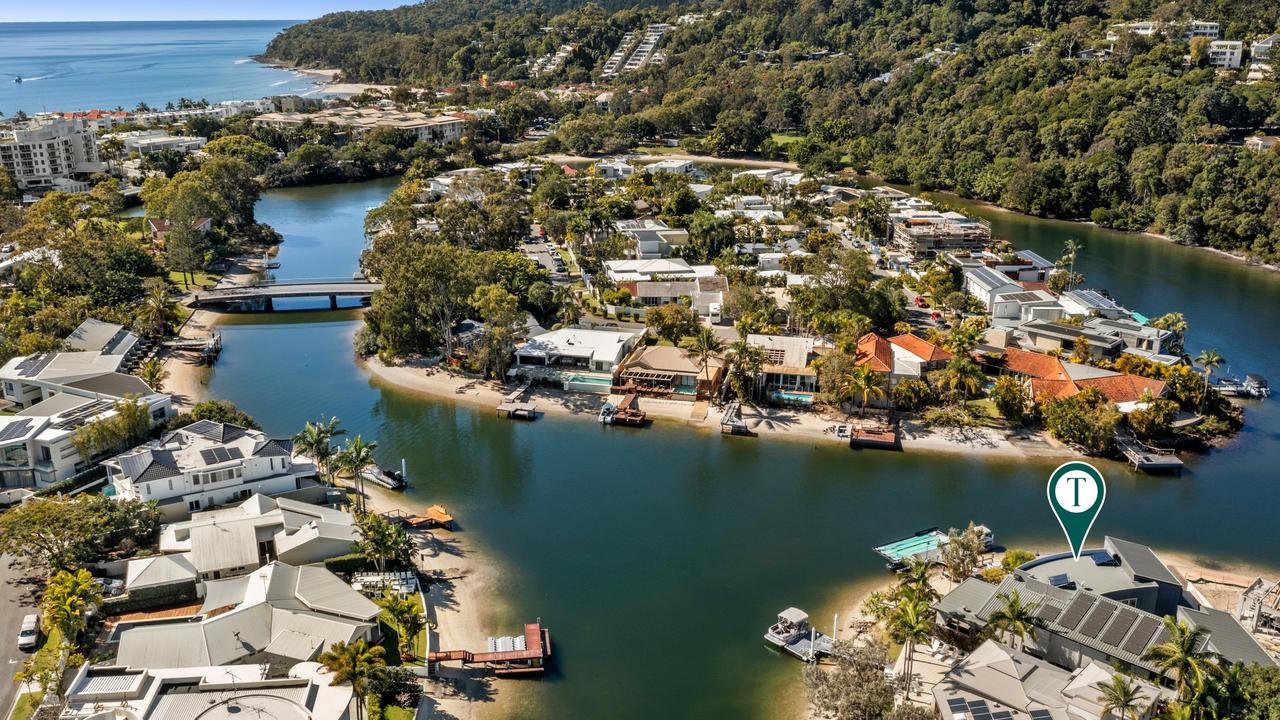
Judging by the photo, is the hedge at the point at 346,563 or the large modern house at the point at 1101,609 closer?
the large modern house at the point at 1101,609

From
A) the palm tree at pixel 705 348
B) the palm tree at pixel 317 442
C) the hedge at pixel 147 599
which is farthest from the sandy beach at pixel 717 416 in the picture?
the hedge at pixel 147 599

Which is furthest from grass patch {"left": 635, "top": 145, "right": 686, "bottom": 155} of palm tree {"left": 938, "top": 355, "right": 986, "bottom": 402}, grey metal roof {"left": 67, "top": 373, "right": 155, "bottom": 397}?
grey metal roof {"left": 67, "top": 373, "right": 155, "bottom": 397}

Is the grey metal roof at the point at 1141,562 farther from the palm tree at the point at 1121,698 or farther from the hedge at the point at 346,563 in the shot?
the hedge at the point at 346,563

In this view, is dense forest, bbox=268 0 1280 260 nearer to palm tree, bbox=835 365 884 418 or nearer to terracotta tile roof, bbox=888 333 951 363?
terracotta tile roof, bbox=888 333 951 363

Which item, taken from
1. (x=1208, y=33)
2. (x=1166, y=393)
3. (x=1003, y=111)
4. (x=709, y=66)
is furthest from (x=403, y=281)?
(x=709, y=66)

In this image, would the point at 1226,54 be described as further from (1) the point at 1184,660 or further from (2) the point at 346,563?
(2) the point at 346,563

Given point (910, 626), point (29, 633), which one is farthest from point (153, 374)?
point (910, 626)

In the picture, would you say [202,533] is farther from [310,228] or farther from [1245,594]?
A: [310,228]
